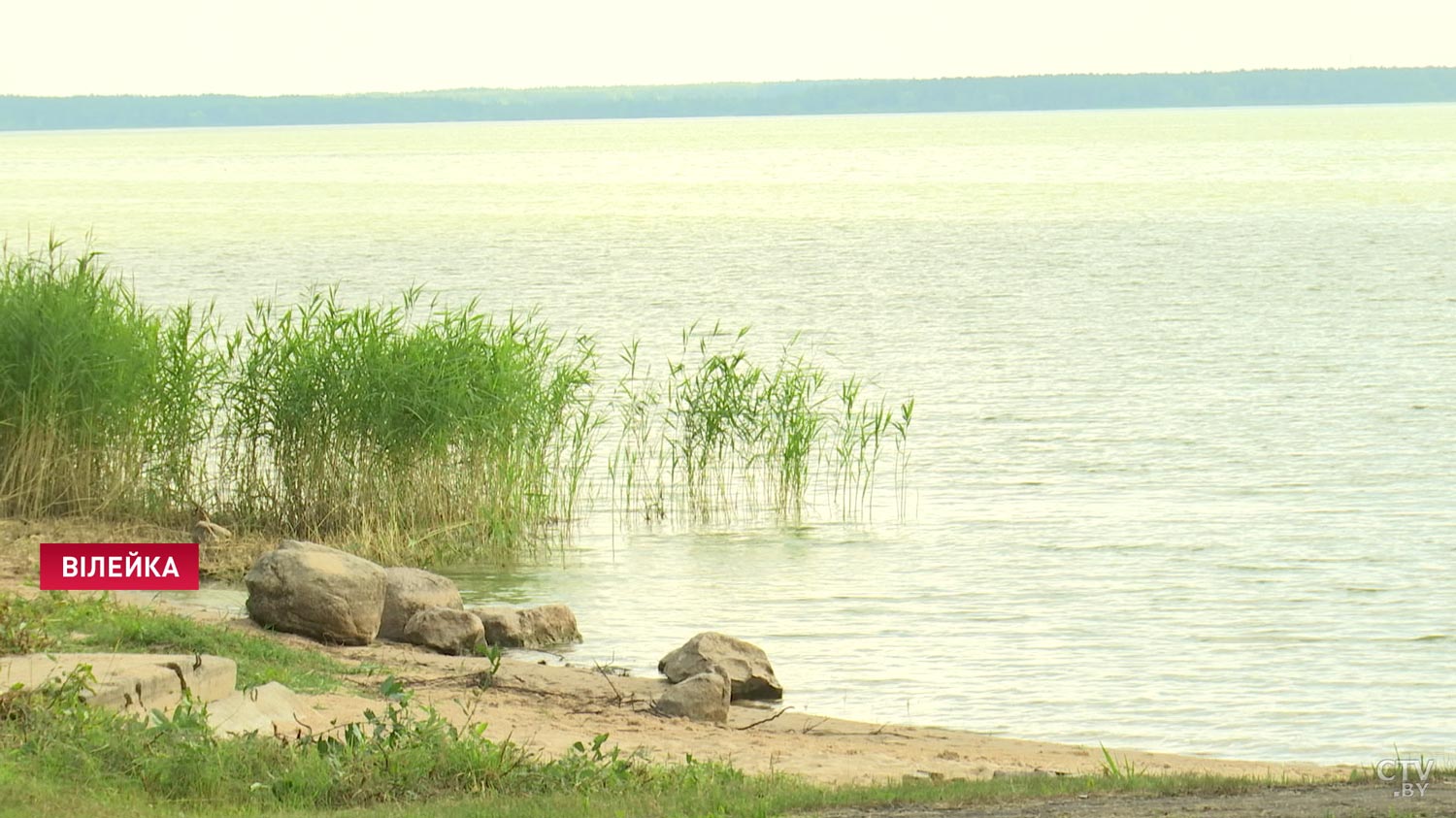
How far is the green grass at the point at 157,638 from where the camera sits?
462 inches

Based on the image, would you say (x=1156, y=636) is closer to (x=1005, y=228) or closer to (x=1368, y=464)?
(x=1368, y=464)

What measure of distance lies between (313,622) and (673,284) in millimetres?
36747

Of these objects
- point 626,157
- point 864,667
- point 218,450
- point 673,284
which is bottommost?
point 864,667

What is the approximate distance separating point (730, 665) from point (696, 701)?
127 centimetres

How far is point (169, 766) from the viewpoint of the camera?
28.7 feet

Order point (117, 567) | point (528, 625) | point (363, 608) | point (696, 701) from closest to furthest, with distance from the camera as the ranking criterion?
point (696, 701), point (363, 608), point (117, 567), point (528, 625)

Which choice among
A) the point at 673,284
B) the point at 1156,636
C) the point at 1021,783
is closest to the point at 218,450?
the point at 1156,636

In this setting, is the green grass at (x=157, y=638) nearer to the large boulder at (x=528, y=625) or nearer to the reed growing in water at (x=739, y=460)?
the large boulder at (x=528, y=625)

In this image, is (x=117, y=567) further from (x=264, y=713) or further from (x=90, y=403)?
(x=264, y=713)

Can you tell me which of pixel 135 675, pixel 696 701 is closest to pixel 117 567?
pixel 135 675

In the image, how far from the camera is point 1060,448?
26.0 meters

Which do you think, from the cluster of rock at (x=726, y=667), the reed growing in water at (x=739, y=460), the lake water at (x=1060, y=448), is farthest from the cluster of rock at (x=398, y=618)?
the reed growing in water at (x=739, y=460)

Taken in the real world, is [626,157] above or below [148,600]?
above

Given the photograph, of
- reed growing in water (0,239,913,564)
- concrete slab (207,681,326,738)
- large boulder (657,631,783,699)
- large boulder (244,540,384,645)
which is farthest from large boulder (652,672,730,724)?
reed growing in water (0,239,913,564)
